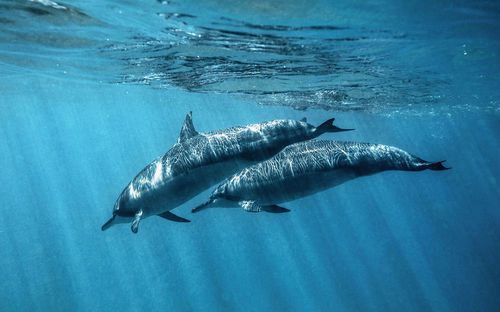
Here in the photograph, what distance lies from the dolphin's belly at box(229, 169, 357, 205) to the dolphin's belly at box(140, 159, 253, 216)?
94 centimetres

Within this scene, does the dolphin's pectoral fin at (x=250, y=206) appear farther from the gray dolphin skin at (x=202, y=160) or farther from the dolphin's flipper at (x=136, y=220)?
the dolphin's flipper at (x=136, y=220)

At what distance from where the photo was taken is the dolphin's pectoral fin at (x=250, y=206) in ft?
24.0

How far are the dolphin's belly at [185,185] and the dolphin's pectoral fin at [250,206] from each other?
0.80 metres

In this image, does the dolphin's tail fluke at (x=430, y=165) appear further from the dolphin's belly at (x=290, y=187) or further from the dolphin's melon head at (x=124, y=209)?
the dolphin's melon head at (x=124, y=209)

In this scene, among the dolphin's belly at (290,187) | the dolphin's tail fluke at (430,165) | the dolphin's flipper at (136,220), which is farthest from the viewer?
the dolphin's belly at (290,187)

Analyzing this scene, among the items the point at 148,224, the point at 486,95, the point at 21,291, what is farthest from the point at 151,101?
the point at 486,95

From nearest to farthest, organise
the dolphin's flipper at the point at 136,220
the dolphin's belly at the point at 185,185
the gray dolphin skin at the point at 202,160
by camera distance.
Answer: the gray dolphin skin at the point at 202,160
the dolphin's belly at the point at 185,185
the dolphin's flipper at the point at 136,220

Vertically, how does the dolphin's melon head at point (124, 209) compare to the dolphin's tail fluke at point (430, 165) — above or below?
below

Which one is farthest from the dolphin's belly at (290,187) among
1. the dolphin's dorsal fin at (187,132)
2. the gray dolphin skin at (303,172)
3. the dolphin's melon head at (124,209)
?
the dolphin's melon head at (124,209)

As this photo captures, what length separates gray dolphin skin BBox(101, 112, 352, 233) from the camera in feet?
22.5

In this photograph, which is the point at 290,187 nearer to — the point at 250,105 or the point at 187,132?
the point at 187,132

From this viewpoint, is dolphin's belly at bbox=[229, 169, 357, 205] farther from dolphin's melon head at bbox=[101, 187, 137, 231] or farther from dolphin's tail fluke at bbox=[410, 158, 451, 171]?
dolphin's melon head at bbox=[101, 187, 137, 231]

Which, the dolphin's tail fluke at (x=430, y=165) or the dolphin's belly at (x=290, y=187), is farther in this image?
the dolphin's belly at (x=290, y=187)

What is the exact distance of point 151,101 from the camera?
3195 cm
